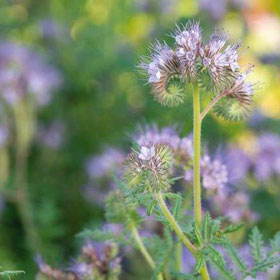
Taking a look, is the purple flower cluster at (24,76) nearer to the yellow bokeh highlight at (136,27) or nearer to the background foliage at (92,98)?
the background foliage at (92,98)

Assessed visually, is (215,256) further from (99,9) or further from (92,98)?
(99,9)

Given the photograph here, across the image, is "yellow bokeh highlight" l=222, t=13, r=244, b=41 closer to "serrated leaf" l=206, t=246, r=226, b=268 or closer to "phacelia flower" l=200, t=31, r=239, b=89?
"phacelia flower" l=200, t=31, r=239, b=89

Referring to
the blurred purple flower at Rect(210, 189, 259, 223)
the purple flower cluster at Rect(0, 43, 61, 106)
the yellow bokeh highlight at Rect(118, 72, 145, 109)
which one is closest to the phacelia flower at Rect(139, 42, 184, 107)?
the blurred purple flower at Rect(210, 189, 259, 223)

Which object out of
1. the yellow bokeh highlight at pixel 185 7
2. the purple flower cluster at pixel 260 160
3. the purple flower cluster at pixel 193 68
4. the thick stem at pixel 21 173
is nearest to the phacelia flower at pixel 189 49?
the purple flower cluster at pixel 193 68

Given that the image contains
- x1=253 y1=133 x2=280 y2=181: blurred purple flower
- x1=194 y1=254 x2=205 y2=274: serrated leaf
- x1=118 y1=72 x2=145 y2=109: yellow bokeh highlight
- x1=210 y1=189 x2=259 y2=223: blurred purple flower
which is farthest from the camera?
x1=118 y1=72 x2=145 y2=109: yellow bokeh highlight

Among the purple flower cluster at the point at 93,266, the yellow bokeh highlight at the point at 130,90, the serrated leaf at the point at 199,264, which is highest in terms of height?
the yellow bokeh highlight at the point at 130,90

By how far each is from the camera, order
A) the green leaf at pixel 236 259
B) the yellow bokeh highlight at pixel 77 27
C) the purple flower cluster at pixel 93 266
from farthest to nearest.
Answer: the yellow bokeh highlight at pixel 77 27 < the purple flower cluster at pixel 93 266 < the green leaf at pixel 236 259

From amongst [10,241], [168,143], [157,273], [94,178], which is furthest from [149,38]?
[157,273]

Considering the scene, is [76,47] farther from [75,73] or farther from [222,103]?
[222,103]
